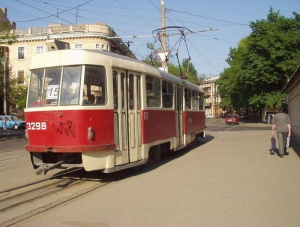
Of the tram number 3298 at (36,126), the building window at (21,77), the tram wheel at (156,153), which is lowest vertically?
the tram wheel at (156,153)

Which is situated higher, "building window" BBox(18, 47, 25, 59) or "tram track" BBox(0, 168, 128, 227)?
"building window" BBox(18, 47, 25, 59)

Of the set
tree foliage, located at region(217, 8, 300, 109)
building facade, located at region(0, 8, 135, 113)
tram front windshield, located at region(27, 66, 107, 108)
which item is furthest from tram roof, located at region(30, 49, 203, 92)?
building facade, located at region(0, 8, 135, 113)

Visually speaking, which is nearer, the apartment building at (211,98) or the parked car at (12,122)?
the parked car at (12,122)

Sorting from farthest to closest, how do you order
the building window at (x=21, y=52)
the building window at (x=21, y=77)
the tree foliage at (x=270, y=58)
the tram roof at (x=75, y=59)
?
the building window at (x=21, y=52) → the building window at (x=21, y=77) → the tree foliage at (x=270, y=58) → the tram roof at (x=75, y=59)

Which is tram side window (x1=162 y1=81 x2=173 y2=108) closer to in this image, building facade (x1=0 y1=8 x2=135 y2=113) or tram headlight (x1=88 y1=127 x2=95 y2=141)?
tram headlight (x1=88 y1=127 x2=95 y2=141)

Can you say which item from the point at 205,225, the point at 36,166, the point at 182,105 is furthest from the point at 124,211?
the point at 182,105

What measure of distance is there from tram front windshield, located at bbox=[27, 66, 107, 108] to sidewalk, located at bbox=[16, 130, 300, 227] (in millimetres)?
2009

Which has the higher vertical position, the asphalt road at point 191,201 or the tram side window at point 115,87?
the tram side window at point 115,87

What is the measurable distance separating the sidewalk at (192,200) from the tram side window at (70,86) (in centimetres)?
202

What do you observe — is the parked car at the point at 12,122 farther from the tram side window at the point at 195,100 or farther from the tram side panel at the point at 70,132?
the tram side panel at the point at 70,132

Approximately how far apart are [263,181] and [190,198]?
8.12 feet

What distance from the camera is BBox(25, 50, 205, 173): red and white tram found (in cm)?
743

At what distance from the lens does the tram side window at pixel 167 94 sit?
36.6 feet

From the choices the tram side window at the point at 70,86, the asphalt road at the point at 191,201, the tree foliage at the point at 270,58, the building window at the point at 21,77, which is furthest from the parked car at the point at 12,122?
the tram side window at the point at 70,86
